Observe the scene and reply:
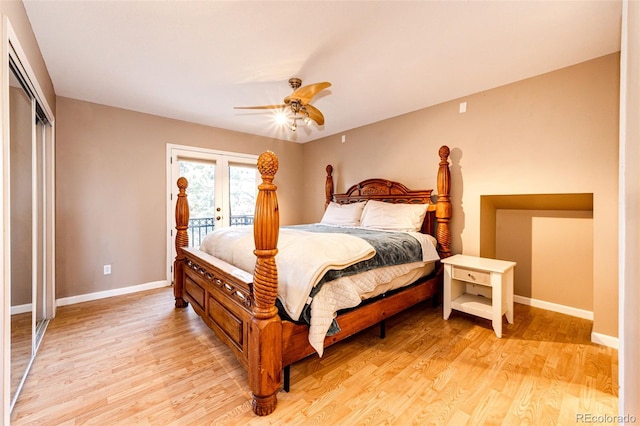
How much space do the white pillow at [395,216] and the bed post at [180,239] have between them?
2108 millimetres

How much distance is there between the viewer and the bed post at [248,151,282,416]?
4.79ft

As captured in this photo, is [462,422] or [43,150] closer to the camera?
[462,422]

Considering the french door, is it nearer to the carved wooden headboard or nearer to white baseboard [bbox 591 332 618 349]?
the carved wooden headboard

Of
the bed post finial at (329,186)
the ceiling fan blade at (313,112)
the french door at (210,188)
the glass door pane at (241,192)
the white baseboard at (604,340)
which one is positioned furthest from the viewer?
the bed post finial at (329,186)

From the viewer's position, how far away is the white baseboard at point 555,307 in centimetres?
267

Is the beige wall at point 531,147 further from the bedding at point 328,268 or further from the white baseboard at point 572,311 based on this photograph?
the bedding at point 328,268

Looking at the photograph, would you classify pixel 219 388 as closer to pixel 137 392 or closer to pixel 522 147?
pixel 137 392

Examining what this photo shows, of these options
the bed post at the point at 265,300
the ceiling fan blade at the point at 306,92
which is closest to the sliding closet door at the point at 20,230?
the bed post at the point at 265,300

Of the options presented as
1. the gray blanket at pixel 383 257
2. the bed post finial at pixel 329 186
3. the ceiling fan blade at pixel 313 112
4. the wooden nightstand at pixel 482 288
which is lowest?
the wooden nightstand at pixel 482 288

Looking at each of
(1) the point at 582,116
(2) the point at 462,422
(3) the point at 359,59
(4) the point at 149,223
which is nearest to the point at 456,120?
(1) the point at 582,116

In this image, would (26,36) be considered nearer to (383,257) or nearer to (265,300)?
(265,300)

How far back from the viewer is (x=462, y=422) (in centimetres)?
143

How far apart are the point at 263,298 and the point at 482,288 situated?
8.37ft

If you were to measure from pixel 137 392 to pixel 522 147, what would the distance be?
3719 millimetres
